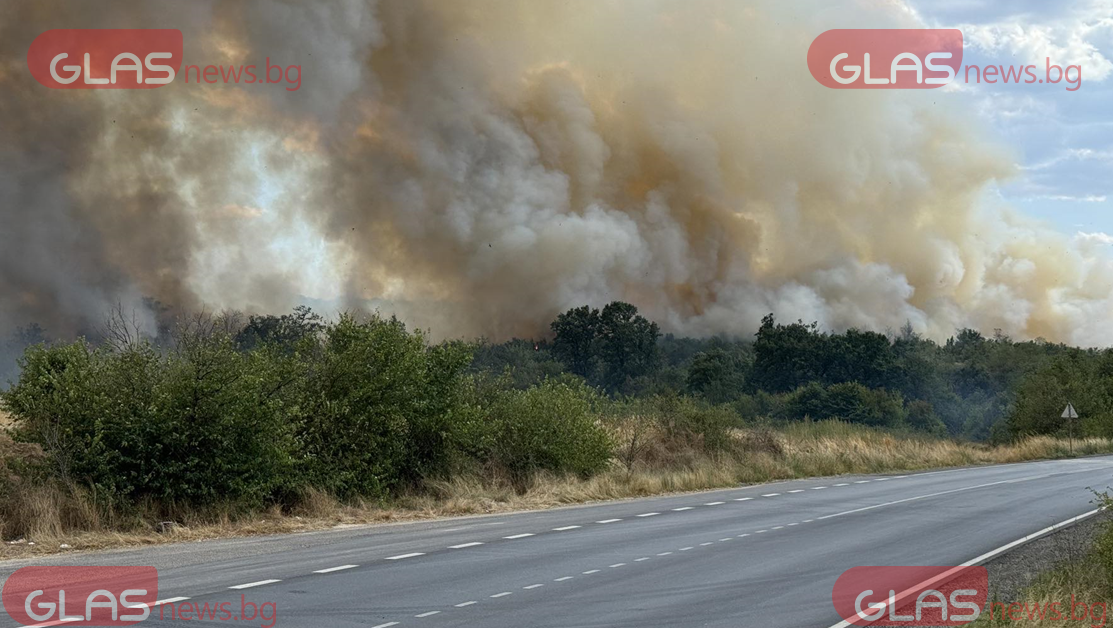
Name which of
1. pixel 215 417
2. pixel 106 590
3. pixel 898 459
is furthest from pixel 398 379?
pixel 898 459

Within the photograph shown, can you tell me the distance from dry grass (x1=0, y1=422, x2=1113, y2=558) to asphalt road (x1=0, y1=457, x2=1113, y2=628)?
1.24m

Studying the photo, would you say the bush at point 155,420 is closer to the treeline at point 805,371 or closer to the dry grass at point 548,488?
the dry grass at point 548,488

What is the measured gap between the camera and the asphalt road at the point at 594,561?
9.68 meters

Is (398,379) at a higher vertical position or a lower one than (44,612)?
higher

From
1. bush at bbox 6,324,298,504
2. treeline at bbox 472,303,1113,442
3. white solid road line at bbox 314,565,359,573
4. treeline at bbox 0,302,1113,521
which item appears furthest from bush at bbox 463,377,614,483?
treeline at bbox 472,303,1113,442

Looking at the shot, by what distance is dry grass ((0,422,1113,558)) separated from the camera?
15.6 m

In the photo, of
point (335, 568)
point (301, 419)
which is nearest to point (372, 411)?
point (301, 419)

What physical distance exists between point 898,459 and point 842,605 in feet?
111

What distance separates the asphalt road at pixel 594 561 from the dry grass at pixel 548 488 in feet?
4.07

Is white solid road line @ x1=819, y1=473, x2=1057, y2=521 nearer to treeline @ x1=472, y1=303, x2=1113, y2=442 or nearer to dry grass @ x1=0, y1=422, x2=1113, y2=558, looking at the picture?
dry grass @ x1=0, y1=422, x2=1113, y2=558

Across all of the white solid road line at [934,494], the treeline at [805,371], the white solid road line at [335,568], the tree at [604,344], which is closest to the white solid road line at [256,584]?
the white solid road line at [335,568]

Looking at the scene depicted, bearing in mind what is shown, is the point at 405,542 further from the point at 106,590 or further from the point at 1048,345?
the point at 1048,345

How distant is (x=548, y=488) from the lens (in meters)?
24.8

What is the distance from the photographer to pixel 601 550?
47.6 ft
